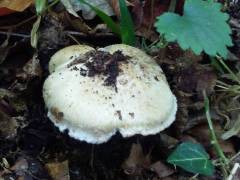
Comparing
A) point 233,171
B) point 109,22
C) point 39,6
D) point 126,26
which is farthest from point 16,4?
point 233,171

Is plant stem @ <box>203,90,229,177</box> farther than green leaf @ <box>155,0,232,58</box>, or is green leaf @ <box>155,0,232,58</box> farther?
plant stem @ <box>203,90,229,177</box>

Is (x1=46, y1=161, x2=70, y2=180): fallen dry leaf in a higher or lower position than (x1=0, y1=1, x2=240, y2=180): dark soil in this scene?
lower

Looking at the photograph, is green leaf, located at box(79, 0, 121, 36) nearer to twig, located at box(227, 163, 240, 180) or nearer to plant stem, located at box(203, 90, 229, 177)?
plant stem, located at box(203, 90, 229, 177)

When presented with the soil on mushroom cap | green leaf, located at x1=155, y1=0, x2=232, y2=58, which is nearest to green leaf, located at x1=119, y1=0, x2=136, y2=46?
the soil on mushroom cap

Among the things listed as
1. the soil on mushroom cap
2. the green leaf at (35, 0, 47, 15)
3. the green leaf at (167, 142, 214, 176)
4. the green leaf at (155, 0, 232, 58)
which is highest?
the green leaf at (155, 0, 232, 58)

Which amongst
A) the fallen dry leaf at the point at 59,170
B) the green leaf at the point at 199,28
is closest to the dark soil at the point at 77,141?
the fallen dry leaf at the point at 59,170

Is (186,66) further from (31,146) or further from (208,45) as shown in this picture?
(31,146)
